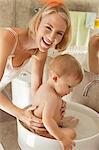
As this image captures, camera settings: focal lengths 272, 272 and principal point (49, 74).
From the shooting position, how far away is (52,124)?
1189 millimetres

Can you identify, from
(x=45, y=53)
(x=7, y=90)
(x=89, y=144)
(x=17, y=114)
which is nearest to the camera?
(x=89, y=144)

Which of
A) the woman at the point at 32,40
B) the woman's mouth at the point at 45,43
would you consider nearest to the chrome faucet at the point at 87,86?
the woman at the point at 32,40

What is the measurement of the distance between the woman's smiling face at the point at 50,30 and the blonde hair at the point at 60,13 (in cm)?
2

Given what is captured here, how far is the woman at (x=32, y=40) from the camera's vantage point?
3.87 ft

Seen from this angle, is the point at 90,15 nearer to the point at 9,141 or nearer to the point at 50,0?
the point at 50,0

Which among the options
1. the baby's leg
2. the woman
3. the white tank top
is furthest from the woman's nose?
the baby's leg

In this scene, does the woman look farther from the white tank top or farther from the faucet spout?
the faucet spout

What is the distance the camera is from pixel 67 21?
1.20 m

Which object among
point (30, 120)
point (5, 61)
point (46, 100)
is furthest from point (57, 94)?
point (5, 61)

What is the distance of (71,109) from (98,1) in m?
0.57

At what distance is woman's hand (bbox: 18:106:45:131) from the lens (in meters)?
1.23

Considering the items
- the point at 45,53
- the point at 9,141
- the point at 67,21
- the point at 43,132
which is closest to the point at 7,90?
the point at 9,141

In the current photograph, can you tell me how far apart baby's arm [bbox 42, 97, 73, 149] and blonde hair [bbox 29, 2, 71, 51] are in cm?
30

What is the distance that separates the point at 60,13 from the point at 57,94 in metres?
0.36
